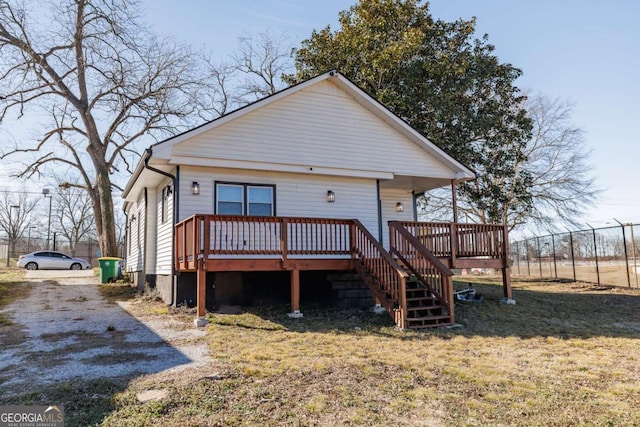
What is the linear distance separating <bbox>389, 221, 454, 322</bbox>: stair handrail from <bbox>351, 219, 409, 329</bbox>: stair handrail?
71 cm

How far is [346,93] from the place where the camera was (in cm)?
1272

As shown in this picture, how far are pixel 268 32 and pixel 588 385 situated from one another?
80.3ft

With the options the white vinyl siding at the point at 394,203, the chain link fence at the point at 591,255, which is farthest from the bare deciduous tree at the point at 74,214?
the chain link fence at the point at 591,255

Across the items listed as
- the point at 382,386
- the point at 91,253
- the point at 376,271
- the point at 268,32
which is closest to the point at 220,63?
the point at 268,32

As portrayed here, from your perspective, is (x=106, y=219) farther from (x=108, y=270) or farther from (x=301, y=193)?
(x=301, y=193)

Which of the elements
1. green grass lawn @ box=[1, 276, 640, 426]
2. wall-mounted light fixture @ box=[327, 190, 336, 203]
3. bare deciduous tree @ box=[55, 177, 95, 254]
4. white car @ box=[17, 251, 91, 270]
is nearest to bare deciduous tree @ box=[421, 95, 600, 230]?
wall-mounted light fixture @ box=[327, 190, 336, 203]

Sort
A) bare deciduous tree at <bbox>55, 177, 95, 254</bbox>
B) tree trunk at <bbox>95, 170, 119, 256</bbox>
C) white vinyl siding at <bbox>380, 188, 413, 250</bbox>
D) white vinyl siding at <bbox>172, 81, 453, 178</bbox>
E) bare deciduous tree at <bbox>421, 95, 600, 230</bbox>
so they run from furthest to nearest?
bare deciduous tree at <bbox>55, 177, 95, 254</bbox> < bare deciduous tree at <bbox>421, 95, 600, 230</bbox> < tree trunk at <bbox>95, 170, 119, 256</bbox> < white vinyl siding at <bbox>380, 188, 413, 250</bbox> < white vinyl siding at <bbox>172, 81, 453, 178</bbox>

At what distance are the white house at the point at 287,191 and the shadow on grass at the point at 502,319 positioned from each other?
0.57m

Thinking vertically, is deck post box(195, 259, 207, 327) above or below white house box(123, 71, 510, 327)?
below

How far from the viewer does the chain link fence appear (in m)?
15.4

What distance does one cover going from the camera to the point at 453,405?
15.1ft

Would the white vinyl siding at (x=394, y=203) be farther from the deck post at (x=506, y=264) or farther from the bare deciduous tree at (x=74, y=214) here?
the bare deciduous tree at (x=74, y=214)

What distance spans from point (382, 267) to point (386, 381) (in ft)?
14.5

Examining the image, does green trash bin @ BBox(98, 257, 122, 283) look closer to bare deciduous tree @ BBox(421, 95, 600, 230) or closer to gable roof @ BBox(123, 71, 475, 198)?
gable roof @ BBox(123, 71, 475, 198)
